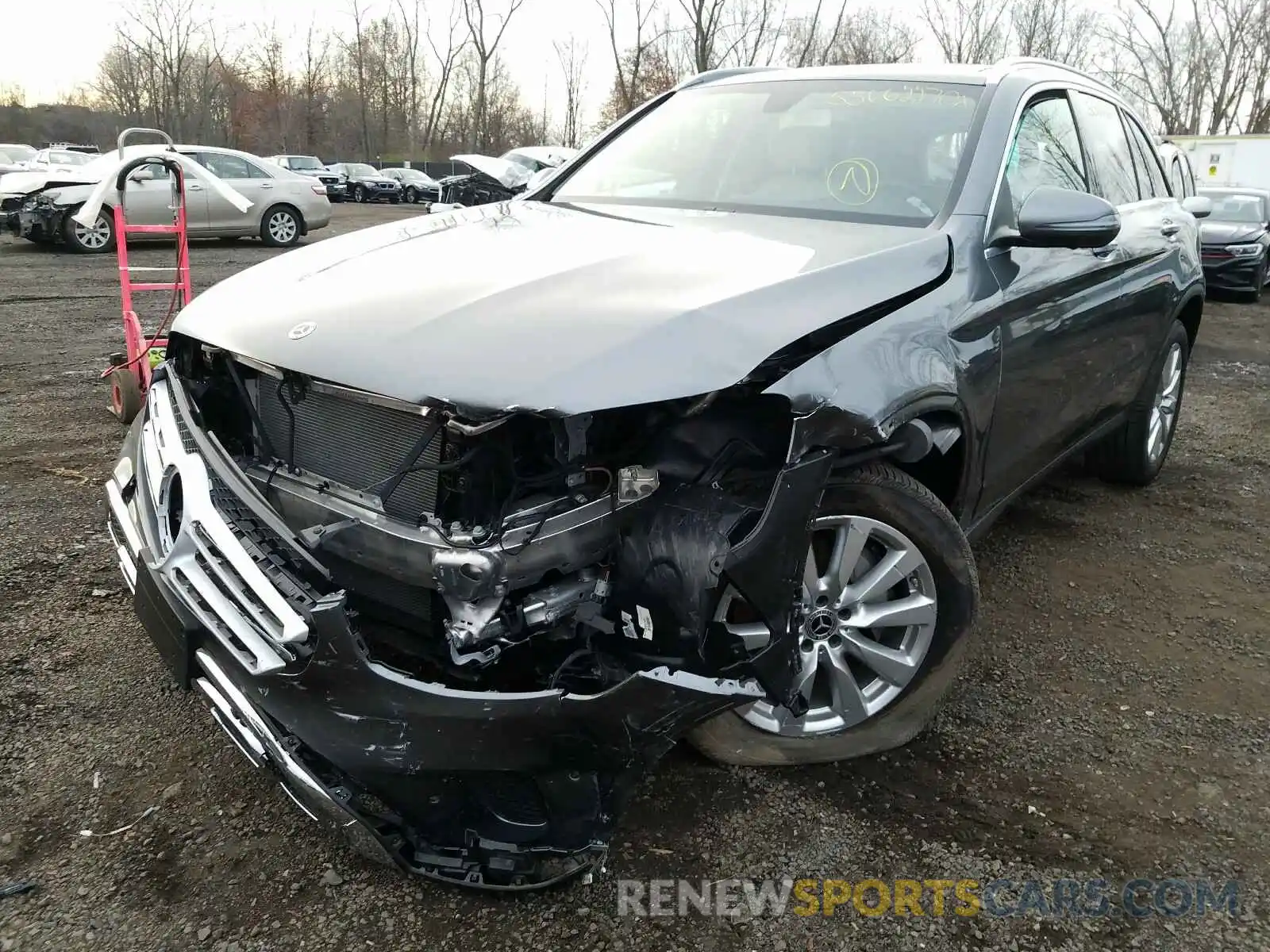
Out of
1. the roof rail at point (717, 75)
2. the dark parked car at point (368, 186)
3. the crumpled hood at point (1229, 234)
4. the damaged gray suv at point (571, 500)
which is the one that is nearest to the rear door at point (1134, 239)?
the damaged gray suv at point (571, 500)

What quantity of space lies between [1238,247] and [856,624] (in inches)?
545

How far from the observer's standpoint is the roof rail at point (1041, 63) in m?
3.51

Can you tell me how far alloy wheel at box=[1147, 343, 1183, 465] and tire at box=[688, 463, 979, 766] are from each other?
2.82 metres

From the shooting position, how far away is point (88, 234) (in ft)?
44.3

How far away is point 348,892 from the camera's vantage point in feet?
7.11

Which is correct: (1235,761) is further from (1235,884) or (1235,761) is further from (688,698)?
(688,698)

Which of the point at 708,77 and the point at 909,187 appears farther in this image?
the point at 708,77

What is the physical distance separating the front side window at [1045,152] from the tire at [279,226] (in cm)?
1395

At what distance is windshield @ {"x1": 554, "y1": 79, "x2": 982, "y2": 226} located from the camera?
3.07m

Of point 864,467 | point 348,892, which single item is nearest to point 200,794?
point 348,892

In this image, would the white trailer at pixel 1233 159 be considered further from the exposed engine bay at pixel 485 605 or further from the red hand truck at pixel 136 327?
the exposed engine bay at pixel 485 605

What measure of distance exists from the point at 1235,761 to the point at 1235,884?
1.98ft

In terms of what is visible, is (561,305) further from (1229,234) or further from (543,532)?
(1229,234)

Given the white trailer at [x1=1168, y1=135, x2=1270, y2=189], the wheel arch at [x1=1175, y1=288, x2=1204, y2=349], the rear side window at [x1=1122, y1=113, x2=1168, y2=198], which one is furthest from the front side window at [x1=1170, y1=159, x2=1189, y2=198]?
the white trailer at [x1=1168, y1=135, x2=1270, y2=189]
